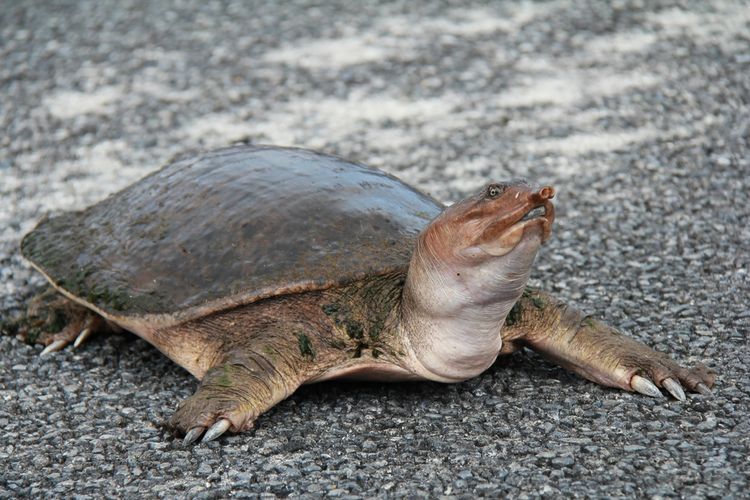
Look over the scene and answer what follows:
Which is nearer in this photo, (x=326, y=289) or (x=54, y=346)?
(x=326, y=289)

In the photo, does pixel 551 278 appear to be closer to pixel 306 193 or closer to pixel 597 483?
pixel 306 193

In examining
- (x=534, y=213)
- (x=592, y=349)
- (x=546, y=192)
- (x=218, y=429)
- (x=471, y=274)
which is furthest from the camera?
(x=592, y=349)

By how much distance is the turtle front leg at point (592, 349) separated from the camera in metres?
3.40

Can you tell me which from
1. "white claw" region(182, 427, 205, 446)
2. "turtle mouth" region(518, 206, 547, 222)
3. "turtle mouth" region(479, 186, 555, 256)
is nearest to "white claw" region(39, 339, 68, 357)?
"white claw" region(182, 427, 205, 446)

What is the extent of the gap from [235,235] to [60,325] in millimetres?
1010

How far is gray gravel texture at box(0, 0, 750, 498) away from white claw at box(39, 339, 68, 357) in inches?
3.3

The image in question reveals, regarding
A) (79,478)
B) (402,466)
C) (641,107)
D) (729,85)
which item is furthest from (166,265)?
(729,85)

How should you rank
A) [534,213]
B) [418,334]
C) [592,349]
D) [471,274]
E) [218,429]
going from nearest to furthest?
[534,213]
[471,274]
[218,429]
[418,334]
[592,349]

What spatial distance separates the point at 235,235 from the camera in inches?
144

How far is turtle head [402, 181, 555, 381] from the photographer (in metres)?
2.91

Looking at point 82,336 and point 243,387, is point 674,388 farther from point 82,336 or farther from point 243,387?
point 82,336

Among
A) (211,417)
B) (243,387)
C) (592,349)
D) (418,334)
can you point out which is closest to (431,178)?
(592,349)

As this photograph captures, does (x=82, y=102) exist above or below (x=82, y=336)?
below

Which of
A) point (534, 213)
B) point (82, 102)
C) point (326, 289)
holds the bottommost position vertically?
point (82, 102)
